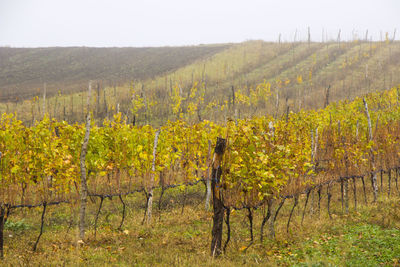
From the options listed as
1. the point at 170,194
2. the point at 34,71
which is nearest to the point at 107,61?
the point at 34,71

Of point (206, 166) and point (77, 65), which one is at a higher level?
point (77, 65)

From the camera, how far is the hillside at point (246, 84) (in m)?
37.0

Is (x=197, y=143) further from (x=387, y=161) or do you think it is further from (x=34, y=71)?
(x=34, y=71)

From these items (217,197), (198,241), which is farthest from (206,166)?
(217,197)

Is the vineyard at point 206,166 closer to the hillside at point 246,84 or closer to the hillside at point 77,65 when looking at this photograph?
the hillside at point 246,84

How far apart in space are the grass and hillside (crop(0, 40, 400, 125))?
61.4ft

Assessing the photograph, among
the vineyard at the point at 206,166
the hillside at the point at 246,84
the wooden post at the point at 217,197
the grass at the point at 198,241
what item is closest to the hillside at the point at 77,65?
the hillside at the point at 246,84

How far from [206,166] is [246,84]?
38.8 metres

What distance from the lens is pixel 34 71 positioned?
6188cm

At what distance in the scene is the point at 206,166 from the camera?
10570 mm

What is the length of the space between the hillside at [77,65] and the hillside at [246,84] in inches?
83.3

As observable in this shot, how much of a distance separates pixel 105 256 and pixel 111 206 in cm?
562

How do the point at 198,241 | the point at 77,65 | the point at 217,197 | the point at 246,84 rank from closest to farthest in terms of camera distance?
the point at 217,197
the point at 198,241
the point at 246,84
the point at 77,65

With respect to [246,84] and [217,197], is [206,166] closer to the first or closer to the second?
[217,197]
